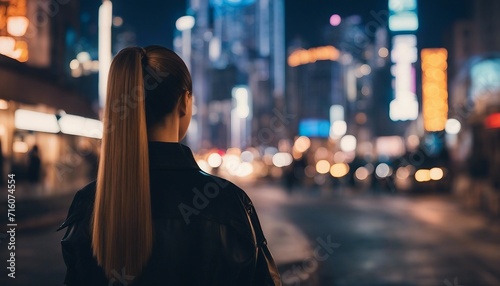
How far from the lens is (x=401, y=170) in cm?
3366

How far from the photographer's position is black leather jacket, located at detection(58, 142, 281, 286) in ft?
6.57

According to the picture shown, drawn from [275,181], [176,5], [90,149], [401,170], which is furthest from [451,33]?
[176,5]

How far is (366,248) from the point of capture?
12781mm

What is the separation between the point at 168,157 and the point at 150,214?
0.21 meters

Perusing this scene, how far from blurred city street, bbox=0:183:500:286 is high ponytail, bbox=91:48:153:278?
6.75 meters

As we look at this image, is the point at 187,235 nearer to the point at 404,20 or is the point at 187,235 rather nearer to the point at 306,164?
the point at 306,164

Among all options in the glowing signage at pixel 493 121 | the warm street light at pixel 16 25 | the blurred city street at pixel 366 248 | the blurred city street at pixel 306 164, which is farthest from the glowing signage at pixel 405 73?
the blurred city street at pixel 366 248

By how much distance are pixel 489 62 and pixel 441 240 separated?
15937 millimetres

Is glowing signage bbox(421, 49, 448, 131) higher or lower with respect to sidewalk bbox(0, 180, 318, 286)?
higher

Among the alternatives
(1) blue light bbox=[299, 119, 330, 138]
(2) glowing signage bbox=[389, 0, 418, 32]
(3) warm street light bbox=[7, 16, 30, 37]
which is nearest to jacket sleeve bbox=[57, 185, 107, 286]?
(3) warm street light bbox=[7, 16, 30, 37]

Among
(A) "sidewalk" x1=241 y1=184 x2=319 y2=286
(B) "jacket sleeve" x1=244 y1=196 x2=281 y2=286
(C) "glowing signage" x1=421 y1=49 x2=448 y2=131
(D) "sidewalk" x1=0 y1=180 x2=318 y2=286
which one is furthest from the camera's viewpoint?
(C) "glowing signage" x1=421 y1=49 x2=448 y2=131

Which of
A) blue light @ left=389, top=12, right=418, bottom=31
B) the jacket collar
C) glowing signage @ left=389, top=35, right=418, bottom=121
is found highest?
blue light @ left=389, top=12, right=418, bottom=31

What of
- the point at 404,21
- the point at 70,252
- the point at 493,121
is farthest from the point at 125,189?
the point at 404,21

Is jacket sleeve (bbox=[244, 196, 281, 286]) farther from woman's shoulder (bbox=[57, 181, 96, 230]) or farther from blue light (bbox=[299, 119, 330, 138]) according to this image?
blue light (bbox=[299, 119, 330, 138])
